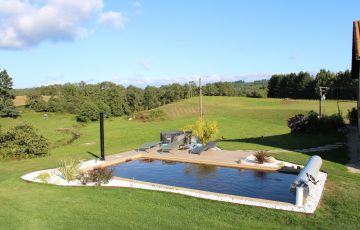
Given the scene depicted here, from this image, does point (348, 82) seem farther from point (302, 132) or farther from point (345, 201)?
point (345, 201)

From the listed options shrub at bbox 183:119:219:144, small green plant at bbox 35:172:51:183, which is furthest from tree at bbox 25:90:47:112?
small green plant at bbox 35:172:51:183

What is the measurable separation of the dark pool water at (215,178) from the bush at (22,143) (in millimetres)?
7066

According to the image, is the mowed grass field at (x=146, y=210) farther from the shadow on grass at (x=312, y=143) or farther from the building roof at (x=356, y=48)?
the building roof at (x=356, y=48)

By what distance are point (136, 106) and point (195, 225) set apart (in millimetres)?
89482

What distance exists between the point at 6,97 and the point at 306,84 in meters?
62.5

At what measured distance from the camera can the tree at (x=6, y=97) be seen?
6462 cm

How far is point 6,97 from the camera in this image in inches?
2717

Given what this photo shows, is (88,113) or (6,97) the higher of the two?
(6,97)

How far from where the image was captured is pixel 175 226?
765 centimetres

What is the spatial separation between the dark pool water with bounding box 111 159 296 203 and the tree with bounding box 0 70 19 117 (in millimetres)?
56259

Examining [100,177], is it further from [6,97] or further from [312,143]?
[6,97]

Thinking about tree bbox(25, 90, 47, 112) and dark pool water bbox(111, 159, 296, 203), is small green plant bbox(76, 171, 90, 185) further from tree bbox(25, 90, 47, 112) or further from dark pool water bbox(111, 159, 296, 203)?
tree bbox(25, 90, 47, 112)

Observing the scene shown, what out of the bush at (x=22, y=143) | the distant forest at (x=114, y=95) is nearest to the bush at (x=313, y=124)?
the bush at (x=22, y=143)

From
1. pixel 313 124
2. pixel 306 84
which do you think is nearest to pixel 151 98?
pixel 306 84
